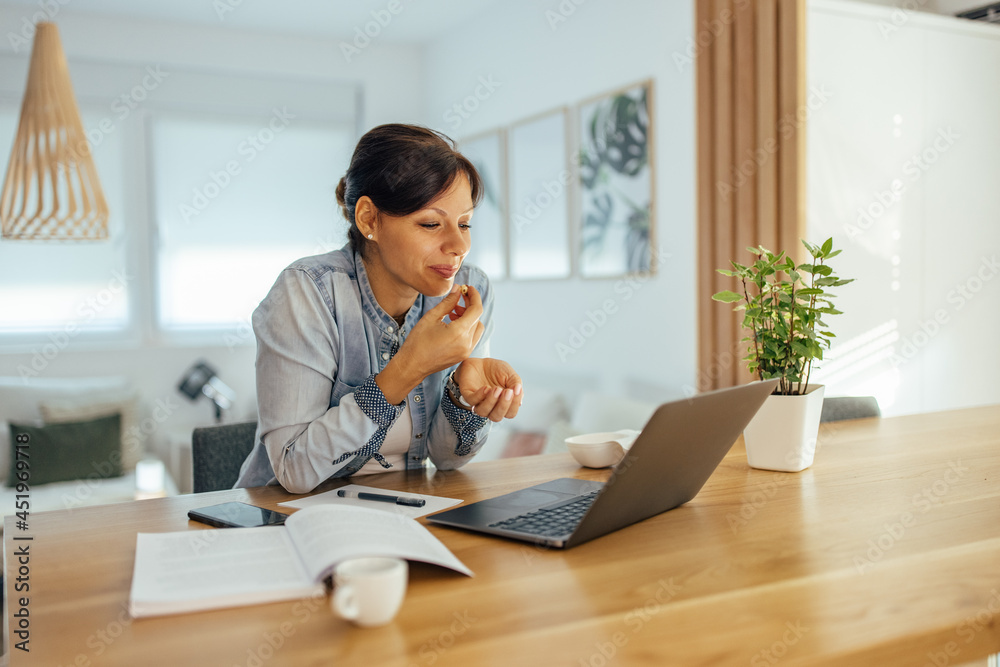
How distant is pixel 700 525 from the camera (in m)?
1.02

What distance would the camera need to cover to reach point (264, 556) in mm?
852

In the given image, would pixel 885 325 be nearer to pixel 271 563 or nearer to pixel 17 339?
pixel 271 563

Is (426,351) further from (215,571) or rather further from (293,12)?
(293,12)

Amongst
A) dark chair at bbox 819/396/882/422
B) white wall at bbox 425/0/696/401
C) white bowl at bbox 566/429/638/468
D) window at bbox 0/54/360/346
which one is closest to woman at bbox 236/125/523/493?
white bowl at bbox 566/429/638/468

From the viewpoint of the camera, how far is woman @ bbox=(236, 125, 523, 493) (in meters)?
1.28

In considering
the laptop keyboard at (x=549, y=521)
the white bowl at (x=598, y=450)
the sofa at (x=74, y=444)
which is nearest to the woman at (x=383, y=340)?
the white bowl at (x=598, y=450)

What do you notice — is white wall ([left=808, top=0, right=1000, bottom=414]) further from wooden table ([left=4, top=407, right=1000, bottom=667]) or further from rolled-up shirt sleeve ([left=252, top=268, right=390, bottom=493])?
rolled-up shirt sleeve ([left=252, top=268, right=390, bottom=493])

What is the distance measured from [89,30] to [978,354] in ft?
14.8

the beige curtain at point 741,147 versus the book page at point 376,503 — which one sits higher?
the beige curtain at point 741,147

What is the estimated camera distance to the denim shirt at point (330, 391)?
4.16ft

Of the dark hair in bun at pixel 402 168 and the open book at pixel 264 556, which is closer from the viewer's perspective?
the open book at pixel 264 556

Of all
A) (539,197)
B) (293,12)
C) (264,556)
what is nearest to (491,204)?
(539,197)

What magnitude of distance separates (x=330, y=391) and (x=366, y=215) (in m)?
0.34

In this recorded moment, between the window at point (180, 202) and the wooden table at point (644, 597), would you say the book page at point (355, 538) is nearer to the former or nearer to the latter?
the wooden table at point (644, 597)
